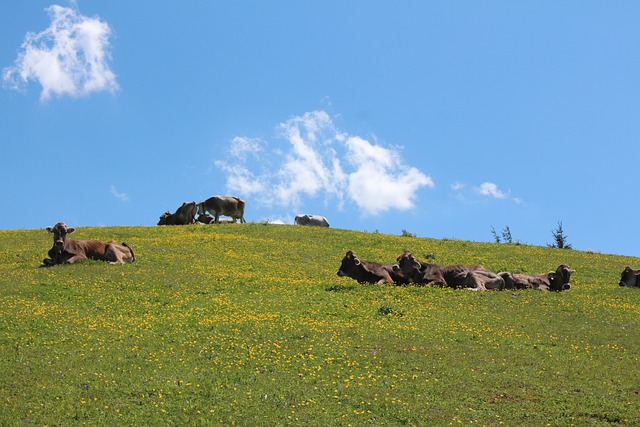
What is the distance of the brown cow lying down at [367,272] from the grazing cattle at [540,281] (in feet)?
14.7

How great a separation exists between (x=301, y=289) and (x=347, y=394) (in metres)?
12.7

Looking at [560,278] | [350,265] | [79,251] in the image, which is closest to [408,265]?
[350,265]

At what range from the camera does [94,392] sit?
1394 cm

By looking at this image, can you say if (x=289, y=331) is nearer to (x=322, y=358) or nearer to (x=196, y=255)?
(x=322, y=358)

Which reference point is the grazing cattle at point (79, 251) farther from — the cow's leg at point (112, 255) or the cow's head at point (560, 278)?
the cow's head at point (560, 278)

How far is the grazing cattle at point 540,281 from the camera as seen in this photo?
94.7 feet

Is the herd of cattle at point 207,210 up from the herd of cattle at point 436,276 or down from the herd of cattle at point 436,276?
up

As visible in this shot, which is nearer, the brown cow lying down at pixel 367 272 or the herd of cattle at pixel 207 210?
the brown cow lying down at pixel 367 272

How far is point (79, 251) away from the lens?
31.9 meters

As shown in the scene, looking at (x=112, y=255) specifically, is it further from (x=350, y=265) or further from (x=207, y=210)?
(x=207, y=210)

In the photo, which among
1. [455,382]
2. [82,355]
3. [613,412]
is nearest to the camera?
[613,412]

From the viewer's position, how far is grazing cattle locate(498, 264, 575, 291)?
94.7 feet

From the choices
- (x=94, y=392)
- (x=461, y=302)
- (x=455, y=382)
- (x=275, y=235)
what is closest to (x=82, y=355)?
(x=94, y=392)

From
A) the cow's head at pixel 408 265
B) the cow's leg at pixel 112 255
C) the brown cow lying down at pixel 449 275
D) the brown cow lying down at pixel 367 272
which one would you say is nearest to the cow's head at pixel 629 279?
the brown cow lying down at pixel 449 275
